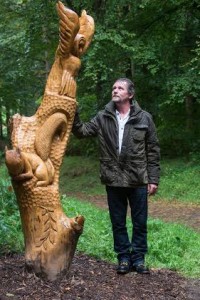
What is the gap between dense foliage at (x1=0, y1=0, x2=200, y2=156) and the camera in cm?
1370

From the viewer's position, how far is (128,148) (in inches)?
193

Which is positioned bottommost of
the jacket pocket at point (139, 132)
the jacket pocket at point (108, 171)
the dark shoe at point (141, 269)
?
the dark shoe at point (141, 269)

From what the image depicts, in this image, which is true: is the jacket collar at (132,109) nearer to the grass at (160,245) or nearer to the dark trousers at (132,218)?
the dark trousers at (132,218)

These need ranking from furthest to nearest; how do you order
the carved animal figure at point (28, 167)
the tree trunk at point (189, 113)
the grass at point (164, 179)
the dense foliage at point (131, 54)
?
the tree trunk at point (189, 113), the dense foliage at point (131, 54), the grass at point (164, 179), the carved animal figure at point (28, 167)

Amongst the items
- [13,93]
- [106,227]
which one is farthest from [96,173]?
[106,227]

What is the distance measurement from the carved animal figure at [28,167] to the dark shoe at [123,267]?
1.22m

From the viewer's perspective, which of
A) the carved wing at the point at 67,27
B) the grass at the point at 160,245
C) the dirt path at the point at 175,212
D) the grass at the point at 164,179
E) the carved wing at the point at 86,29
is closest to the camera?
the carved wing at the point at 67,27

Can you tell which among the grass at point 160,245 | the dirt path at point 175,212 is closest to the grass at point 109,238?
the grass at point 160,245

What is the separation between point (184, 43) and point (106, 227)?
9718 millimetres

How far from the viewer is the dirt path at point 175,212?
995cm

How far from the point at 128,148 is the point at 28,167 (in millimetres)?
1057

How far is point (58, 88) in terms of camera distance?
4.72m

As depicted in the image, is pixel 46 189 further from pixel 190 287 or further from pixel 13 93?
pixel 13 93

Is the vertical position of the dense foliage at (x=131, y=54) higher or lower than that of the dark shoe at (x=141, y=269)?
higher
